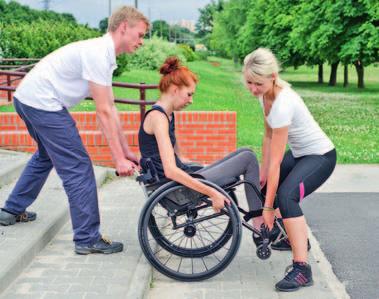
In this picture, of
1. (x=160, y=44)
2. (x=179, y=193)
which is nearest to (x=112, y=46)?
(x=179, y=193)

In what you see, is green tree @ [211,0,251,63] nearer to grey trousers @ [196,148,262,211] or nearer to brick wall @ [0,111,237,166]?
brick wall @ [0,111,237,166]

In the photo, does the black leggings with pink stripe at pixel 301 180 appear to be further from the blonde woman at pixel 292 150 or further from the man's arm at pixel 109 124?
the man's arm at pixel 109 124

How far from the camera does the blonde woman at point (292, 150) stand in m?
4.77

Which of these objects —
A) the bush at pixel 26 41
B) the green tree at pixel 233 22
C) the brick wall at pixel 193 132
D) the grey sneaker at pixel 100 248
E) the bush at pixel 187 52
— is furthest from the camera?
the bush at pixel 187 52

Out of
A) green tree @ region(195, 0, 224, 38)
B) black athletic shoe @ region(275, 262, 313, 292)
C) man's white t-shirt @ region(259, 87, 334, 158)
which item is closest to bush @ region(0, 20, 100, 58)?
man's white t-shirt @ region(259, 87, 334, 158)

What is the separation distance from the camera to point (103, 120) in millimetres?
5102

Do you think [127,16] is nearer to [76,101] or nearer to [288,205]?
[76,101]

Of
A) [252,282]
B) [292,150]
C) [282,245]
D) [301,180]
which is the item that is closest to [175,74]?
[292,150]

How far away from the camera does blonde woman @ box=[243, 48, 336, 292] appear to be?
4.77 metres

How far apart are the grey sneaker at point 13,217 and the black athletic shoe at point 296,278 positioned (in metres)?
2.24

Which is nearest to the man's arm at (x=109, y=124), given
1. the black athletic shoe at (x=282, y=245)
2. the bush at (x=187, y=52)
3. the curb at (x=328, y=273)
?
the black athletic shoe at (x=282, y=245)

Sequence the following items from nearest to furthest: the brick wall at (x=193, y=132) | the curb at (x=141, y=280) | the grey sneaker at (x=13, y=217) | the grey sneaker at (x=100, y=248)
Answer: the curb at (x=141, y=280)
the grey sneaker at (x=100, y=248)
the grey sneaker at (x=13, y=217)
the brick wall at (x=193, y=132)

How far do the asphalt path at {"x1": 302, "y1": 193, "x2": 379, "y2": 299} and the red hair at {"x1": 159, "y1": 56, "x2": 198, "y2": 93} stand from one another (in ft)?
5.78

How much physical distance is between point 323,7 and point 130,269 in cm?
3169
